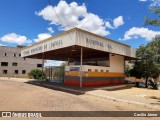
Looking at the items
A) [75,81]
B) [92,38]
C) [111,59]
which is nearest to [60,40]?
[92,38]

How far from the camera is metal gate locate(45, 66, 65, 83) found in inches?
972

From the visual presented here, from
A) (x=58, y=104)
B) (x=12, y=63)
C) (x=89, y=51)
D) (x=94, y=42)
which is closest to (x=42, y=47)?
(x=89, y=51)

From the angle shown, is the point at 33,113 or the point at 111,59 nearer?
the point at 33,113

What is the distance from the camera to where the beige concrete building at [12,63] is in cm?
5450

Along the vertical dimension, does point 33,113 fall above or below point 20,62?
below

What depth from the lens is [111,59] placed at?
2412cm

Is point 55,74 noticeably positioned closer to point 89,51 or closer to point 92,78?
point 89,51

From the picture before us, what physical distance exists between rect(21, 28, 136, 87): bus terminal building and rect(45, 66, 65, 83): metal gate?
2.42m

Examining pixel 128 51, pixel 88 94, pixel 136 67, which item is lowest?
pixel 88 94

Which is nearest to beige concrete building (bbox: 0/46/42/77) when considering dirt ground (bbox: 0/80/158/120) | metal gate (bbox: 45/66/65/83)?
metal gate (bbox: 45/66/65/83)

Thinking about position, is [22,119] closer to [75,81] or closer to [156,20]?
[156,20]

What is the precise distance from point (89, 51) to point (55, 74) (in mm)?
7325

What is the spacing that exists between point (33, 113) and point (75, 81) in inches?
500

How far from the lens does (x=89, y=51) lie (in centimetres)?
2244
